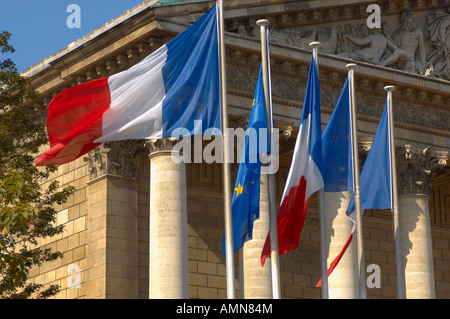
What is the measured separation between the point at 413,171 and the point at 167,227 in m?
10.8

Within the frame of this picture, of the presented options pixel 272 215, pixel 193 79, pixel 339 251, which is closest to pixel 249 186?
pixel 272 215

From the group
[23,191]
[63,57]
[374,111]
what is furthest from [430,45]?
[23,191]

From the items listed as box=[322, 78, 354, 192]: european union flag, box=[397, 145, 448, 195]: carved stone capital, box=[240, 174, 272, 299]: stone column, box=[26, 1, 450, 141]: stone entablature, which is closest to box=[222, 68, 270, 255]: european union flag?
box=[322, 78, 354, 192]: european union flag

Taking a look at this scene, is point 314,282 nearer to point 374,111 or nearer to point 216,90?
point 374,111

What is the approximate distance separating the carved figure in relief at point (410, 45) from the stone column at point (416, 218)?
3.13 metres

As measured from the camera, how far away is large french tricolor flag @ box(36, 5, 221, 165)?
2408cm

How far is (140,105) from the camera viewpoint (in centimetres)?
2430

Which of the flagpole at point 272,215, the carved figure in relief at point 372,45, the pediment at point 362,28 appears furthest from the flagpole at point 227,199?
the carved figure in relief at point 372,45

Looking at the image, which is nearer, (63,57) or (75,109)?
(75,109)

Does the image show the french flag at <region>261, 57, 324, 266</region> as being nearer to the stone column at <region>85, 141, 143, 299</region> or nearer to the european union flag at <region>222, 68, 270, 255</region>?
the european union flag at <region>222, 68, 270, 255</region>

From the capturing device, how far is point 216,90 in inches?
965

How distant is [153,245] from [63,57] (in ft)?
25.5

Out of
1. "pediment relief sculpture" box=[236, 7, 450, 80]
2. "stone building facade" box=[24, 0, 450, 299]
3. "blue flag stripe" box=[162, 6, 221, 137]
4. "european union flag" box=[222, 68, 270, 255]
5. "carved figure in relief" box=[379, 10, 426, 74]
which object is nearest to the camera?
"blue flag stripe" box=[162, 6, 221, 137]

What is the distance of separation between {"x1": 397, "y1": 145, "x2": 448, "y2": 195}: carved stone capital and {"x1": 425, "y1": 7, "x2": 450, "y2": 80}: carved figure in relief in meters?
3.24
